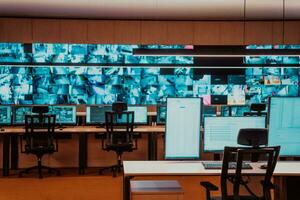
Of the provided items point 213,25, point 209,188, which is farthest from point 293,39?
point 209,188

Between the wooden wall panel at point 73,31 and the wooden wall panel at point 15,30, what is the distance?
75 cm

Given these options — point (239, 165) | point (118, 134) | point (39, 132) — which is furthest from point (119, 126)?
point (239, 165)

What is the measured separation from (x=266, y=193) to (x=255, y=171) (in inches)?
9.7

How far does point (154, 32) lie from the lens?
10805mm

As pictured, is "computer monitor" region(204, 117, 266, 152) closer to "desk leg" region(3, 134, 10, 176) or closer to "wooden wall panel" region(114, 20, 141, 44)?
"desk leg" region(3, 134, 10, 176)

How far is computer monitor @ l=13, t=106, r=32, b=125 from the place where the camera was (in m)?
8.55

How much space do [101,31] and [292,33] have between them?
4.50 meters

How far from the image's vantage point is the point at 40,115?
789cm

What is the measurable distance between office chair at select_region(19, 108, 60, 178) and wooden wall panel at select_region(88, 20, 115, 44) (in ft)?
10.00

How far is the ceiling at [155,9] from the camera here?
8641mm

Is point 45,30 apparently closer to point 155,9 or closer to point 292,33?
point 155,9

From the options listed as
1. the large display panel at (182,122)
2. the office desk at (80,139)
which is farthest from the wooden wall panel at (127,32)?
the large display panel at (182,122)

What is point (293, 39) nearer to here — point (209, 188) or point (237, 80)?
point (237, 80)

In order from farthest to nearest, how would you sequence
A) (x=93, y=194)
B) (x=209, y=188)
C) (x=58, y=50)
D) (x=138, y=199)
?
(x=58, y=50) < (x=93, y=194) < (x=138, y=199) < (x=209, y=188)
